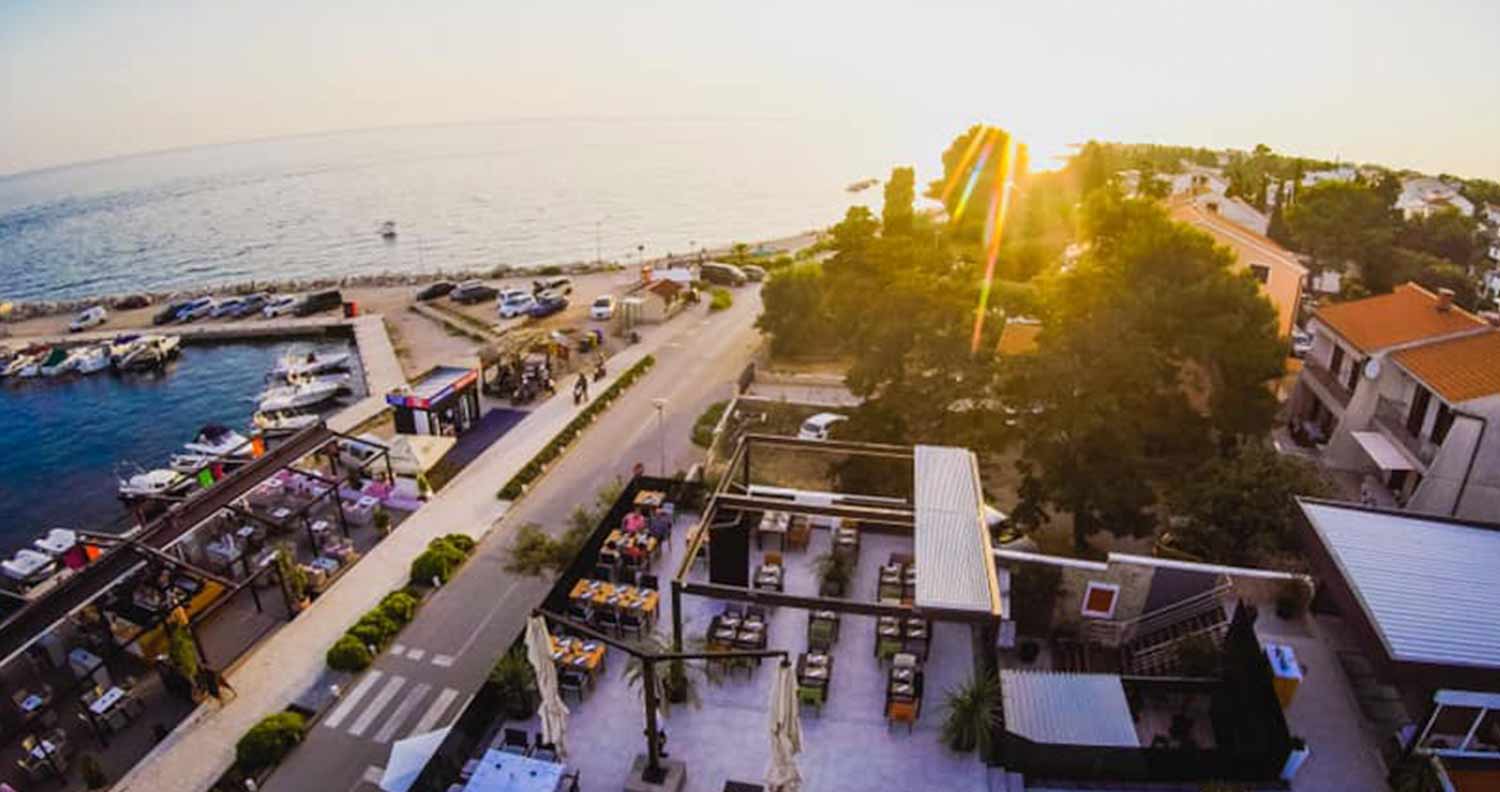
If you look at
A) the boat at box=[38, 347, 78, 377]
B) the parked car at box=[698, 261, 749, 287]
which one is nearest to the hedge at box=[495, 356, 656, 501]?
the parked car at box=[698, 261, 749, 287]

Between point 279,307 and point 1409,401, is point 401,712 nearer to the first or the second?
point 1409,401

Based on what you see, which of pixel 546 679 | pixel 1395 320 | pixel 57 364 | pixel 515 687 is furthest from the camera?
pixel 57 364

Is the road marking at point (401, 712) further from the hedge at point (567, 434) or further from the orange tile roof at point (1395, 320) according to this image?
the orange tile roof at point (1395, 320)

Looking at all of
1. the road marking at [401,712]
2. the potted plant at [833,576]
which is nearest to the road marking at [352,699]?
the road marking at [401,712]

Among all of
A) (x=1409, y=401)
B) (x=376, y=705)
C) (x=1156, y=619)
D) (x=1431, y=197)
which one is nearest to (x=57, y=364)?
(x=376, y=705)

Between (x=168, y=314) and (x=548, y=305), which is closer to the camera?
(x=548, y=305)

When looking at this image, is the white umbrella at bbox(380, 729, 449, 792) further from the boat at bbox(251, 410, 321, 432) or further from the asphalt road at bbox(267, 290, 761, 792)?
the boat at bbox(251, 410, 321, 432)

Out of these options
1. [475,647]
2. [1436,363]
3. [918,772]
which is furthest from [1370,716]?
[475,647]
